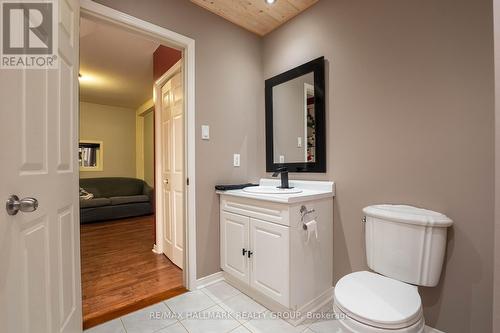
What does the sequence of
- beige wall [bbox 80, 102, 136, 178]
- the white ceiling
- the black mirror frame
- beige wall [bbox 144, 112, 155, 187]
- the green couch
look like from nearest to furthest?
1. the black mirror frame
2. the white ceiling
3. the green couch
4. beige wall [bbox 80, 102, 136, 178]
5. beige wall [bbox 144, 112, 155, 187]

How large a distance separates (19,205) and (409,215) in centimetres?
178

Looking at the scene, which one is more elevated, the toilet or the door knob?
→ the door knob

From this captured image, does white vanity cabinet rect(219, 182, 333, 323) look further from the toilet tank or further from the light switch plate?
the light switch plate

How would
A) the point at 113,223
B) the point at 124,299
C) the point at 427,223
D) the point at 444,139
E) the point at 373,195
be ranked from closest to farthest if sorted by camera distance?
the point at 427,223, the point at 444,139, the point at 373,195, the point at 124,299, the point at 113,223

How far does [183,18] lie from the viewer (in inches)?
74.7

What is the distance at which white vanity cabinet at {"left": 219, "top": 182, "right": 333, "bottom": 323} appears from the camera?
1.50m

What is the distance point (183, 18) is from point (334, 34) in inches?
48.8

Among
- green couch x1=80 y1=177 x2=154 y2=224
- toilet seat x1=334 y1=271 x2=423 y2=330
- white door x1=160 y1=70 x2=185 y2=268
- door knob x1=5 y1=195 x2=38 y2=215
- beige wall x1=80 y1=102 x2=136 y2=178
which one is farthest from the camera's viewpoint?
beige wall x1=80 y1=102 x2=136 y2=178

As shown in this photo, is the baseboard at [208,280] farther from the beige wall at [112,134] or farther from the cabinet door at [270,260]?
the beige wall at [112,134]

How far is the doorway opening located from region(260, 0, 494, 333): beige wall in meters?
1.25

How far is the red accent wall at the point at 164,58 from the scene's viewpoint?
242 cm

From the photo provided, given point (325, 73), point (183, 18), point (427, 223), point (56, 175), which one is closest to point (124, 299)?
point (56, 175)

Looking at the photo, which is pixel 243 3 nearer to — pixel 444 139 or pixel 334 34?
pixel 334 34

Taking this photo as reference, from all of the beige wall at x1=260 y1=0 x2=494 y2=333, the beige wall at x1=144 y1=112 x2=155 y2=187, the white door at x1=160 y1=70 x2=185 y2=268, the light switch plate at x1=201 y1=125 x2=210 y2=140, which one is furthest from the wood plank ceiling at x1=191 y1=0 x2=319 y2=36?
the beige wall at x1=144 y1=112 x2=155 y2=187
